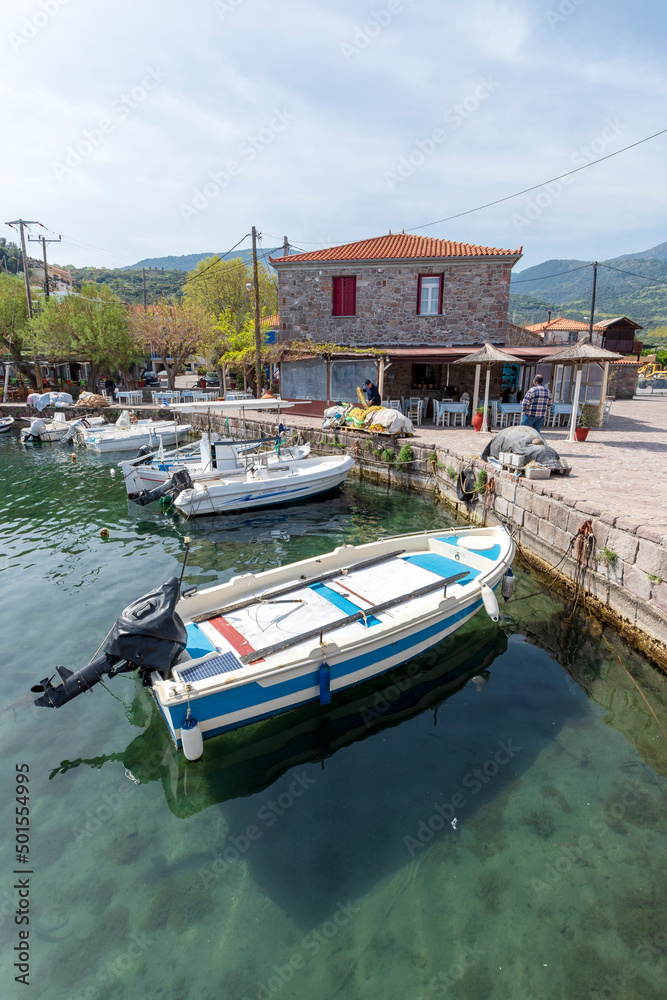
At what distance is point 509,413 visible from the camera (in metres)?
17.7

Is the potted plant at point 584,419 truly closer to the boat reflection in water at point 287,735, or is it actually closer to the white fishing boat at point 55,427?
the boat reflection in water at point 287,735

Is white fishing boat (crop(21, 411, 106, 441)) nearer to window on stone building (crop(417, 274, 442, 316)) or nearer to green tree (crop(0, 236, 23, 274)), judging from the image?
window on stone building (crop(417, 274, 442, 316))

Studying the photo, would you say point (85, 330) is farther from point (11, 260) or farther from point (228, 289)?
point (11, 260)

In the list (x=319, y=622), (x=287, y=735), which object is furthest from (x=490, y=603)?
(x=287, y=735)

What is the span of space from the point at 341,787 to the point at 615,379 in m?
36.1

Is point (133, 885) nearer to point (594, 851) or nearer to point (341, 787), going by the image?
point (341, 787)

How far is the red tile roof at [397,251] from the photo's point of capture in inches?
805

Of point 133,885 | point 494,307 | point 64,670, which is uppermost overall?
point 494,307

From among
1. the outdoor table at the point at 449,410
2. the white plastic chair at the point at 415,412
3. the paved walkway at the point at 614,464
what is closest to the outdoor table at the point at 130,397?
the paved walkway at the point at 614,464

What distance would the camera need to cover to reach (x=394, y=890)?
3725mm

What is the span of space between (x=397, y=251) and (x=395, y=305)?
2.35 m

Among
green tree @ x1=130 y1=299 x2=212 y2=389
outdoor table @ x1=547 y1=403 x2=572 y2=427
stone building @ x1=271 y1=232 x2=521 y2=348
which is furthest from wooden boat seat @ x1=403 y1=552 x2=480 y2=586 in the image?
green tree @ x1=130 y1=299 x2=212 y2=389

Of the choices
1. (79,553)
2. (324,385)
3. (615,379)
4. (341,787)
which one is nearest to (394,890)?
(341,787)

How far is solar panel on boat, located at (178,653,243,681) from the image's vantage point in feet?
16.1
